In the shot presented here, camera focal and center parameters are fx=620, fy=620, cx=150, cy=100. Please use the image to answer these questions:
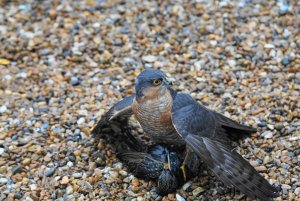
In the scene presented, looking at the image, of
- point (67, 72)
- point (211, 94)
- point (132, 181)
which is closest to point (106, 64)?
point (67, 72)

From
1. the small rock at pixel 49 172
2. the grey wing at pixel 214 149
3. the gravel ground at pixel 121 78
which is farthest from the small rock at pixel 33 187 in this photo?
the grey wing at pixel 214 149

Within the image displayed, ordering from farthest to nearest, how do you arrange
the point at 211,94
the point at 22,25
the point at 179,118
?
the point at 22,25 → the point at 211,94 → the point at 179,118

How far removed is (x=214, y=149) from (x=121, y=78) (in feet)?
5.40

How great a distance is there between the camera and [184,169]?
183 inches

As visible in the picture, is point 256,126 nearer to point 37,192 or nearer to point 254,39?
point 254,39

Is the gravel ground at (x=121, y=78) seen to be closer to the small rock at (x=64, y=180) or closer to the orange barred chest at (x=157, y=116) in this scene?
the small rock at (x=64, y=180)

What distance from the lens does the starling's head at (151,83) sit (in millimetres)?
4566

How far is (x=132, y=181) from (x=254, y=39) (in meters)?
2.13

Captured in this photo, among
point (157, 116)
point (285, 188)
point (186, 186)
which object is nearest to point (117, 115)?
point (157, 116)

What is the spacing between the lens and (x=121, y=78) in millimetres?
5785

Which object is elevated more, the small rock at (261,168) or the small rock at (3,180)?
the small rock at (261,168)

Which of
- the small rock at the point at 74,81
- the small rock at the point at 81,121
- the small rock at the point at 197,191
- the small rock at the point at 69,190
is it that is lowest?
the small rock at the point at 69,190

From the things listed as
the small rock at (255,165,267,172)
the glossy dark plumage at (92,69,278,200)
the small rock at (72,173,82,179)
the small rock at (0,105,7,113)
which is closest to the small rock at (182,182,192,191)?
the glossy dark plumage at (92,69,278,200)

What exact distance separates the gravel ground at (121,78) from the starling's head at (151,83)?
67cm
